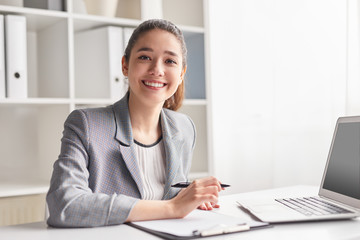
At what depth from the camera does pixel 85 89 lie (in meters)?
2.32

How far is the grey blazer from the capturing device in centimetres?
108

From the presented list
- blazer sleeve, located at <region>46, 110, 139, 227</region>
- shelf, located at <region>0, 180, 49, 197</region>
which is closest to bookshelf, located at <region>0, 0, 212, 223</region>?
shelf, located at <region>0, 180, 49, 197</region>

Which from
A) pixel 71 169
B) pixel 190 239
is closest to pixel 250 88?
Result: pixel 71 169

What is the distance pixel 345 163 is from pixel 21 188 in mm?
1390

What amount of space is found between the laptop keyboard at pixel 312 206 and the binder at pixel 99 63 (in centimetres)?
113

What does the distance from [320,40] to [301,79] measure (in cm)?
29

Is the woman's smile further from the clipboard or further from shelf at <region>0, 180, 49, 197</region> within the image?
shelf at <region>0, 180, 49, 197</region>

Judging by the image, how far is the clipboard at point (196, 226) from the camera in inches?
37.3

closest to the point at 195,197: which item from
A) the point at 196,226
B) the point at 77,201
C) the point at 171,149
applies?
the point at 196,226

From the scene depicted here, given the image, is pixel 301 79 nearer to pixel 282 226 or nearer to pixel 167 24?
pixel 167 24

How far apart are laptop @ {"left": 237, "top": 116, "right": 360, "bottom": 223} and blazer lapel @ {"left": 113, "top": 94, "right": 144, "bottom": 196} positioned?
0.32 meters

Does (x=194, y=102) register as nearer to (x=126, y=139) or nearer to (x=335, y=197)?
(x=126, y=139)

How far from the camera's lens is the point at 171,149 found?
151 centimetres

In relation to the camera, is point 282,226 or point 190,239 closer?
point 190,239
